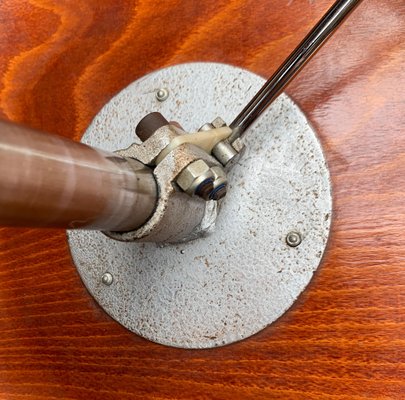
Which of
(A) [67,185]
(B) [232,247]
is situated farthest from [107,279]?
(A) [67,185]

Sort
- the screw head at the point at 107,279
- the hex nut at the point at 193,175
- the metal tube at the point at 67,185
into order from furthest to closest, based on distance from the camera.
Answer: the screw head at the point at 107,279 < the hex nut at the point at 193,175 < the metal tube at the point at 67,185

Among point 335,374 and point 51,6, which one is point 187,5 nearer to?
point 51,6

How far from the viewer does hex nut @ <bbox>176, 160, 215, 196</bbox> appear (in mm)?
502

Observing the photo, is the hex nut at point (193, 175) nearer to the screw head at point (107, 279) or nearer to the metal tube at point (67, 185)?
the metal tube at point (67, 185)

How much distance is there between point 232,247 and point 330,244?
0.30 feet

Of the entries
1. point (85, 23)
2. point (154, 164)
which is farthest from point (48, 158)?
point (85, 23)

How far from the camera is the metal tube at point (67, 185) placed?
38 centimetres

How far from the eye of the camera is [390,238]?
0.52 m

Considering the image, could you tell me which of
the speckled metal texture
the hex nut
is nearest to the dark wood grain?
the speckled metal texture

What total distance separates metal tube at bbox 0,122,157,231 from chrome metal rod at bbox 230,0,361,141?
11 cm

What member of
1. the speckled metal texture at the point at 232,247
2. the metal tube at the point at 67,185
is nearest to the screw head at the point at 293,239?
the speckled metal texture at the point at 232,247

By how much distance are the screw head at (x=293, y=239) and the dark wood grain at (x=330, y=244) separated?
3 cm

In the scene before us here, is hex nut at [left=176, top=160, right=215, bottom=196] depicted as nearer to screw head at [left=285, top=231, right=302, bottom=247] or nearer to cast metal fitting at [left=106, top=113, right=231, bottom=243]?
cast metal fitting at [left=106, top=113, right=231, bottom=243]

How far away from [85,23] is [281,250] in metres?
0.33
